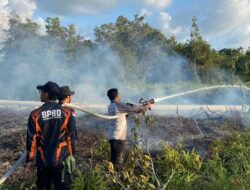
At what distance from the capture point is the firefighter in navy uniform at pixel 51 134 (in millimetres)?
4703

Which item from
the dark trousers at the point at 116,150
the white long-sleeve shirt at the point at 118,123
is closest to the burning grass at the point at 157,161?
the dark trousers at the point at 116,150

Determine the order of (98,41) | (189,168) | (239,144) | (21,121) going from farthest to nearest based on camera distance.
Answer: (98,41) → (21,121) → (239,144) → (189,168)

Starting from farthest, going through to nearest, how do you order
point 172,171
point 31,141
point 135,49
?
point 135,49 < point 172,171 < point 31,141

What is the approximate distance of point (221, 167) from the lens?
5.82 metres

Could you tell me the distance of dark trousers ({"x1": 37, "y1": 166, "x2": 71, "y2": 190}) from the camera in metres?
4.88

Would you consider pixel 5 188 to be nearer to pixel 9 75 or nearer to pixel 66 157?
pixel 66 157

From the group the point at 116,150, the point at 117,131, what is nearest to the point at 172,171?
the point at 116,150

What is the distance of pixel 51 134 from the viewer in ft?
15.6

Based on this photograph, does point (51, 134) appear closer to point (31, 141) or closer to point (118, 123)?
point (31, 141)

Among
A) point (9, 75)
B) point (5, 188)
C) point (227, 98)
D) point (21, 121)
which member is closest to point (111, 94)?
point (5, 188)

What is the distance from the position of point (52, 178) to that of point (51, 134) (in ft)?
1.92

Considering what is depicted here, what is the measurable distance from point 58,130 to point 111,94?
5.29ft

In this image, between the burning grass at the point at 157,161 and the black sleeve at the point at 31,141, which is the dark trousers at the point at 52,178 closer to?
the black sleeve at the point at 31,141

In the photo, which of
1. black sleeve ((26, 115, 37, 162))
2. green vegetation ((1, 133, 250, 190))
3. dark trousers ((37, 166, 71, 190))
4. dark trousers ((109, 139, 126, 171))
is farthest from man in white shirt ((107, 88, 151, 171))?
black sleeve ((26, 115, 37, 162))
